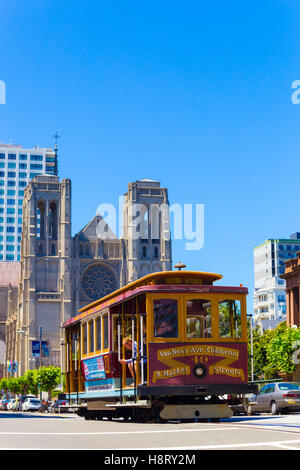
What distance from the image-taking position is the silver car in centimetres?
2928

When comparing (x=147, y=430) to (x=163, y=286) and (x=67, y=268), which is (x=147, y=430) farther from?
(x=67, y=268)

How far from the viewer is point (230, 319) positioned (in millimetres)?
20812

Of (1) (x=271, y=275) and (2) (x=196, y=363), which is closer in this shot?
(2) (x=196, y=363)

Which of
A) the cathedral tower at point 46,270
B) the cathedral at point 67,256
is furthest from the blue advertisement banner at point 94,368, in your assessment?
the cathedral at point 67,256

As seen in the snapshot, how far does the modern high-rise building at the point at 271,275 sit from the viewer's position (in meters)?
168

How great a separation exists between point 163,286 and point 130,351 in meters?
2.47

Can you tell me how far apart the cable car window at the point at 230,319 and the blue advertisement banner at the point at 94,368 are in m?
4.01

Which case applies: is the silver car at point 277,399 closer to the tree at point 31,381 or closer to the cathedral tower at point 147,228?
the tree at point 31,381

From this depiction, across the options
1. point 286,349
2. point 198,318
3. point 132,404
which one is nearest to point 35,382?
point 286,349

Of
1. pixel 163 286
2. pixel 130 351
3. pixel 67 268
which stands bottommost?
pixel 130 351

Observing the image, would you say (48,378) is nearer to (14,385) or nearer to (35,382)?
(35,382)

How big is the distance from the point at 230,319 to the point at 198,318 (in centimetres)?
86
